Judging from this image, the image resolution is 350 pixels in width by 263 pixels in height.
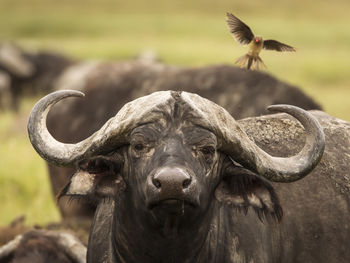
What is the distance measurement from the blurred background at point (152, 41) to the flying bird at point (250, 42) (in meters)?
3.89

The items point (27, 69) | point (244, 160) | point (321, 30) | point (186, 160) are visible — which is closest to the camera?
point (186, 160)

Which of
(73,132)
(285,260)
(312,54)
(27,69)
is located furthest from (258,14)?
(285,260)

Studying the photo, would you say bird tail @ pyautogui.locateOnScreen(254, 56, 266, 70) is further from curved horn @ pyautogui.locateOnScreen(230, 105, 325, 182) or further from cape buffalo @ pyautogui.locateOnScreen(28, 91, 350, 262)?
curved horn @ pyautogui.locateOnScreen(230, 105, 325, 182)

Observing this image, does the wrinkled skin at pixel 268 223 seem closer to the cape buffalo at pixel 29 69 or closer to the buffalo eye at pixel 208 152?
the buffalo eye at pixel 208 152

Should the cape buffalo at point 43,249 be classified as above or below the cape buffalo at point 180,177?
below

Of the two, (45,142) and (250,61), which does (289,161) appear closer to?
(250,61)

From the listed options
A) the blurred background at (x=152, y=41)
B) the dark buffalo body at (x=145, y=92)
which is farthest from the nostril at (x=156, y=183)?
the blurred background at (x=152, y=41)

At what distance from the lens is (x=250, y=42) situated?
504 centimetres

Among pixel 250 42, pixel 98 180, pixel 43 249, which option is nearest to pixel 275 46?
pixel 250 42

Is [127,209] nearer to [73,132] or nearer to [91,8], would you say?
[73,132]

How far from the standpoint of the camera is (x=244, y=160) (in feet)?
13.8

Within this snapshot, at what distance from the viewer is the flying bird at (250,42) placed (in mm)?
4934

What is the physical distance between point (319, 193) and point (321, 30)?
3587 centimetres

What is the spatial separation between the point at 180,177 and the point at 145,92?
4.88 m
